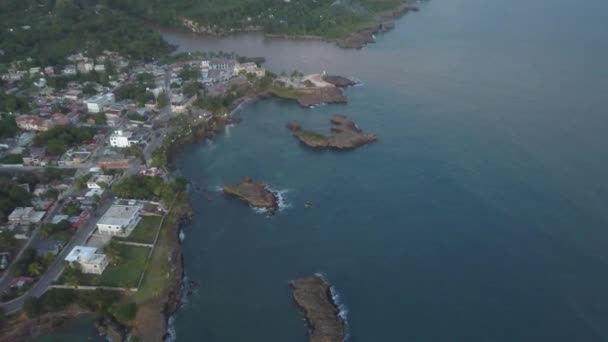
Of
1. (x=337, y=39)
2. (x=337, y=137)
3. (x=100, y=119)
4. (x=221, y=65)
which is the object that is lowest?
(x=100, y=119)

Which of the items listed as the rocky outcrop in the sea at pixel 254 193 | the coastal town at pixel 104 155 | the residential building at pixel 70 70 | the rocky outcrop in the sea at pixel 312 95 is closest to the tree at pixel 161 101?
the coastal town at pixel 104 155

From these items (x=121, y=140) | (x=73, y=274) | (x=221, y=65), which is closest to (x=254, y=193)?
(x=121, y=140)

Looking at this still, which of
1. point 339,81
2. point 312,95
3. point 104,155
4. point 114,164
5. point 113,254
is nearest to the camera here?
point 113,254

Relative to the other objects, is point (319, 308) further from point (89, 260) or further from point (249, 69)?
point (249, 69)

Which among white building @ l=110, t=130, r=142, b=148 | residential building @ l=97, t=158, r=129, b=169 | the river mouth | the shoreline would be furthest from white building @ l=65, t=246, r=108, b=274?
the shoreline

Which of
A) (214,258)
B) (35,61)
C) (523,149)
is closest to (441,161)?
(523,149)

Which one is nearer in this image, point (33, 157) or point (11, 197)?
point (11, 197)

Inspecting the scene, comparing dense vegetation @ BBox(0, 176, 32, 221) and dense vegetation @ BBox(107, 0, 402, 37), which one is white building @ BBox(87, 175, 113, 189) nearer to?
dense vegetation @ BBox(0, 176, 32, 221)
